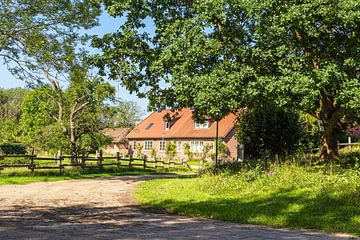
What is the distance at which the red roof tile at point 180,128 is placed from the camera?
1933 inches

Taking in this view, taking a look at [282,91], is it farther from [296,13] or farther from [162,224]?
[162,224]

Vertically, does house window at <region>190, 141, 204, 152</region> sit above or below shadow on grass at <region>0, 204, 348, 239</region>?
above

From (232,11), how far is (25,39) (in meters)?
8.05

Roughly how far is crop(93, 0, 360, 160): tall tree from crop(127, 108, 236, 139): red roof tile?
2717cm

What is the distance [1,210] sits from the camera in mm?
11422

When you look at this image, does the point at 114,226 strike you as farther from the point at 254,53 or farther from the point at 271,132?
the point at 271,132

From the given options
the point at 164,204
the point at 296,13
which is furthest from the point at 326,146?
the point at 164,204

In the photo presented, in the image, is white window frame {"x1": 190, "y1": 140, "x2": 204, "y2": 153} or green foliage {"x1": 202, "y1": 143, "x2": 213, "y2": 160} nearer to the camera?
green foliage {"x1": 202, "y1": 143, "x2": 213, "y2": 160}

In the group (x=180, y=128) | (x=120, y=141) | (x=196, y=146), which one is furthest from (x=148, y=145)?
(x=120, y=141)

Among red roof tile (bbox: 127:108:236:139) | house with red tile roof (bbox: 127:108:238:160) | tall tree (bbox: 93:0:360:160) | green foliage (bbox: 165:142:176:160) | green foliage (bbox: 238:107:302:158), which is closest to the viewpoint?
tall tree (bbox: 93:0:360:160)

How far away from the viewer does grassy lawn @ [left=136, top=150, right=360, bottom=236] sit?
9.80 m

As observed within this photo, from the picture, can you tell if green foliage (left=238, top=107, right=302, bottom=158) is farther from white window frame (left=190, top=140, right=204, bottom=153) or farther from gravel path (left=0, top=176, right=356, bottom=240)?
white window frame (left=190, top=140, right=204, bottom=153)

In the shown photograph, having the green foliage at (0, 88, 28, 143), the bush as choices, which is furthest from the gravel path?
the green foliage at (0, 88, 28, 143)

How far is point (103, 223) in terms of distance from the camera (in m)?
9.47
